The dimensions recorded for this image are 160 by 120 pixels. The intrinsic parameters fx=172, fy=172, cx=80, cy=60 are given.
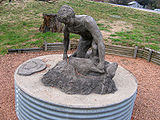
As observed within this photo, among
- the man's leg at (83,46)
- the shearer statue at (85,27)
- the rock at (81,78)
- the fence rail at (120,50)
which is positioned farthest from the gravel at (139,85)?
the man's leg at (83,46)

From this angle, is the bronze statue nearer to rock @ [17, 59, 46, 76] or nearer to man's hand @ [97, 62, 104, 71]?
man's hand @ [97, 62, 104, 71]

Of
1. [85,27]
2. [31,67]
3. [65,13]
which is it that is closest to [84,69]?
[85,27]

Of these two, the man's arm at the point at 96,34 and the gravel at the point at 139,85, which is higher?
the man's arm at the point at 96,34

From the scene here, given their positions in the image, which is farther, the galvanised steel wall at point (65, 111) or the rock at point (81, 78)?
the rock at point (81, 78)

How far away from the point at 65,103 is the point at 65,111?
6.5 inches

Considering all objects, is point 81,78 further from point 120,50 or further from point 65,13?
point 120,50

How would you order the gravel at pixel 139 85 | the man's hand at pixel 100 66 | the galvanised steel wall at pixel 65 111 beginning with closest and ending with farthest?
1. the galvanised steel wall at pixel 65 111
2. the man's hand at pixel 100 66
3. the gravel at pixel 139 85

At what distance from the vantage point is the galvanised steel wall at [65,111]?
3617 millimetres

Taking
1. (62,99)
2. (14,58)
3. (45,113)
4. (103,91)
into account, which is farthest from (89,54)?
(14,58)

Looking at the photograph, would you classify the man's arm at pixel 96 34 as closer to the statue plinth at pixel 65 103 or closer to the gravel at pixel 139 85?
the statue plinth at pixel 65 103

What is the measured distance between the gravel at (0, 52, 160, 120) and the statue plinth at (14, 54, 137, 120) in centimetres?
95

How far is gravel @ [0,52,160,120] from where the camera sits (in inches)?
206

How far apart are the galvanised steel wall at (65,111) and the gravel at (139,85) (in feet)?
3.63

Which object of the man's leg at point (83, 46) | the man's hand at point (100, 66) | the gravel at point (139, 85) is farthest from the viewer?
the gravel at point (139, 85)
